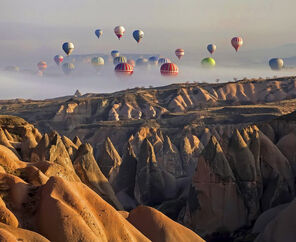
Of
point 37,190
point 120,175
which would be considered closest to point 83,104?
point 120,175

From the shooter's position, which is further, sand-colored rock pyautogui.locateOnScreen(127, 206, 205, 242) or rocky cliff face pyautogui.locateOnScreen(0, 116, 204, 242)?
sand-colored rock pyautogui.locateOnScreen(127, 206, 205, 242)

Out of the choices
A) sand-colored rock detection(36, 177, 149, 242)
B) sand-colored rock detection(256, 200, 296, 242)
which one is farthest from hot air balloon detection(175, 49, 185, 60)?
sand-colored rock detection(36, 177, 149, 242)

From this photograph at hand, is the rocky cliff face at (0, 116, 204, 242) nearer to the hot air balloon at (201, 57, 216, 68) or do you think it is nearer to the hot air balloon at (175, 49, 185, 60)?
the hot air balloon at (201, 57, 216, 68)

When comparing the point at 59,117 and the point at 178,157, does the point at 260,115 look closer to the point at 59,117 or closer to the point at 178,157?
the point at 178,157

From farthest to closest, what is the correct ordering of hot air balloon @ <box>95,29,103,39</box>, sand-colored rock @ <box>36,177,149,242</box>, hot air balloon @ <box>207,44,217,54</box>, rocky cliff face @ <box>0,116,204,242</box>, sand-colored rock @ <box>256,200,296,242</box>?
hot air balloon @ <box>95,29,103,39</box>
hot air balloon @ <box>207,44,217,54</box>
sand-colored rock @ <box>256,200,296,242</box>
sand-colored rock @ <box>36,177,149,242</box>
rocky cliff face @ <box>0,116,204,242</box>

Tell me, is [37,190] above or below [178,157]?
above

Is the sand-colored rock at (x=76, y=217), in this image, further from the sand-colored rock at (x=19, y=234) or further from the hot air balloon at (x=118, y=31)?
the hot air balloon at (x=118, y=31)

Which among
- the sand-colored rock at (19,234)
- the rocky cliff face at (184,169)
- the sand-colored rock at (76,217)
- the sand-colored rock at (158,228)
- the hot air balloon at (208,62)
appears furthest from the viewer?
the hot air balloon at (208,62)

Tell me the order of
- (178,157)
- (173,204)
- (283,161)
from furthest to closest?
(178,157), (173,204), (283,161)

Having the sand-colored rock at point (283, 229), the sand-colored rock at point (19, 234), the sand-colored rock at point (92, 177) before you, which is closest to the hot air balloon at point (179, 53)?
the sand-colored rock at point (92, 177)

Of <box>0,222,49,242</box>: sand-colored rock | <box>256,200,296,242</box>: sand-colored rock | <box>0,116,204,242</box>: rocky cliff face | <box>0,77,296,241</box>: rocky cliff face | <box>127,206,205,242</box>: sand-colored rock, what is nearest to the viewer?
<box>0,222,49,242</box>: sand-colored rock

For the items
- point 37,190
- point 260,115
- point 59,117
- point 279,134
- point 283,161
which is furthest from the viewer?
point 59,117
